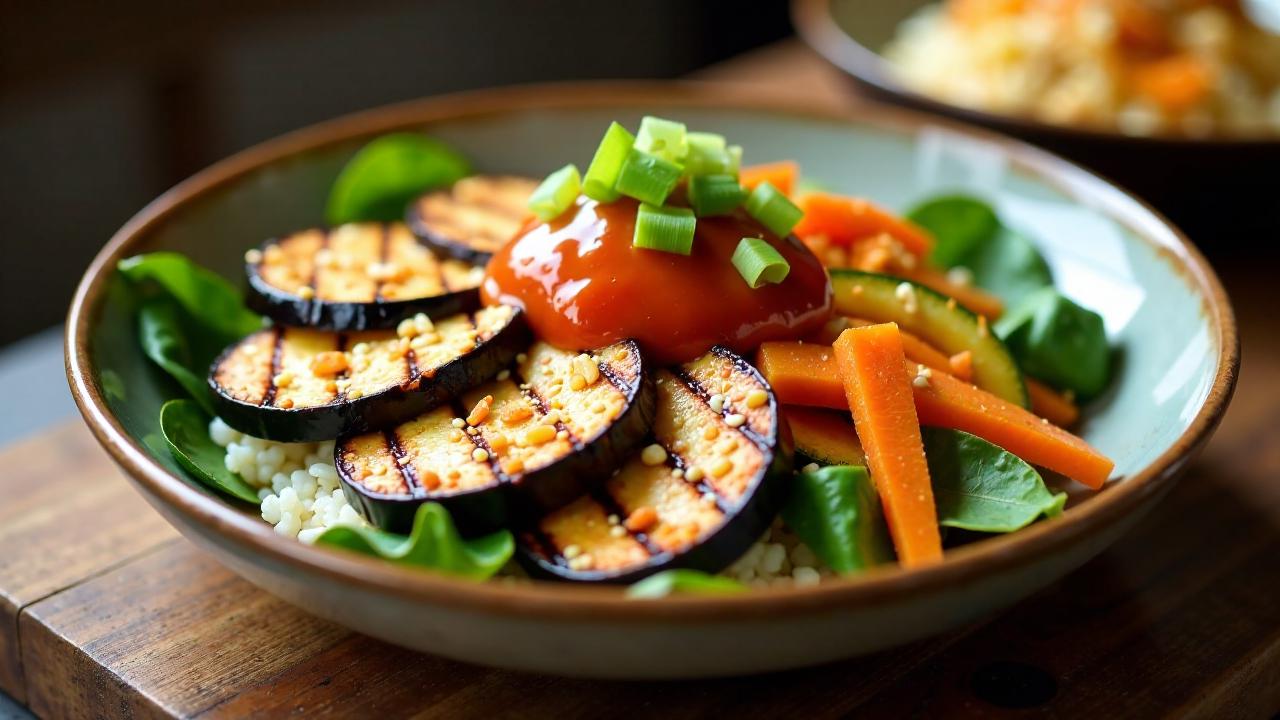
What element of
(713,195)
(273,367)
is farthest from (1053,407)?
(273,367)

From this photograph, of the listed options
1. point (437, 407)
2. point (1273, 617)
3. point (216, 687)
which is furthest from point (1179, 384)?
point (216, 687)

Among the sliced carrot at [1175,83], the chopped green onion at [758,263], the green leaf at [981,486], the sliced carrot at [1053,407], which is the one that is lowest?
the sliced carrot at [1053,407]

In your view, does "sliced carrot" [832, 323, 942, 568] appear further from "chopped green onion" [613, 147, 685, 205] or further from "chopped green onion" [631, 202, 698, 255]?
"chopped green onion" [613, 147, 685, 205]

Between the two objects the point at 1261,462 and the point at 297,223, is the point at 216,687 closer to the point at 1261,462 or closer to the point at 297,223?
the point at 297,223

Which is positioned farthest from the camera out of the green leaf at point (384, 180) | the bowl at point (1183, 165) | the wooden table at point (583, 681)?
the bowl at point (1183, 165)

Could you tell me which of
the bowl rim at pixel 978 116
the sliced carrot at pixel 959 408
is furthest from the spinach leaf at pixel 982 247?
the sliced carrot at pixel 959 408

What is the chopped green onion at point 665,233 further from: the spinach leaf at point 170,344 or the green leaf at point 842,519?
the spinach leaf at point 170,344

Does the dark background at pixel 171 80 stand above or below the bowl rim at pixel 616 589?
below

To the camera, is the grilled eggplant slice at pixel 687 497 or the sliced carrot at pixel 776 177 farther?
the sliced carrot at pixel 776 177
